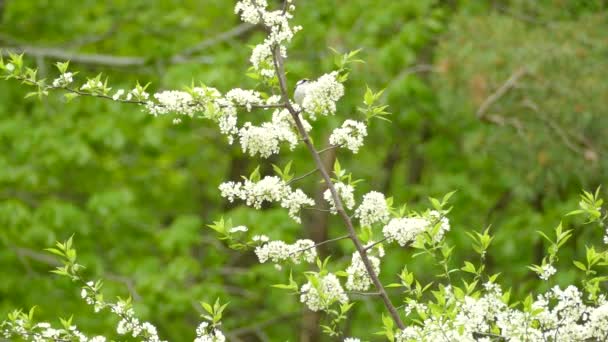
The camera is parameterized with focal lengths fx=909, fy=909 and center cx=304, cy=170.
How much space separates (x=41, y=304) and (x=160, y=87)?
2.50 metres

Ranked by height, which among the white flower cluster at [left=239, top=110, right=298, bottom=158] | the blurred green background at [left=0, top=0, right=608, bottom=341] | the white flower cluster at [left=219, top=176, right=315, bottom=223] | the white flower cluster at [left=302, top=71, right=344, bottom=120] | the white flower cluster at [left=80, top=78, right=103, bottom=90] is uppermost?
the white flower cluster at [left=80, top=78, right=103, bottom=90]

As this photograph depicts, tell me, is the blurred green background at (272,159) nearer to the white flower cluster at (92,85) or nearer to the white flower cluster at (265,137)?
the white flower cluster at (265,137)

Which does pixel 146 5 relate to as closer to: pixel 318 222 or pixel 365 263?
pixel 318 222

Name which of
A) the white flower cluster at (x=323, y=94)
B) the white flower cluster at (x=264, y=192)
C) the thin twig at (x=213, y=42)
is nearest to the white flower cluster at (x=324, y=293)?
the white flower cluster at (x=264, y=192)

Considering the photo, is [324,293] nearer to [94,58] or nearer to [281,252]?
[281,252]

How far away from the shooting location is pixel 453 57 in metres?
7.42

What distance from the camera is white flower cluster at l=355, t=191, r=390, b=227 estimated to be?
302 cm

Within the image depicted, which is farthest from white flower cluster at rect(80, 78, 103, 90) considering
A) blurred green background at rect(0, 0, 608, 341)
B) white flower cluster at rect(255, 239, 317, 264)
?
blurred green background at rect(0, 0, 608, 341)

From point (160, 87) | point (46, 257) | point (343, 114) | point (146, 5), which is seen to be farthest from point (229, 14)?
point (46, 257)

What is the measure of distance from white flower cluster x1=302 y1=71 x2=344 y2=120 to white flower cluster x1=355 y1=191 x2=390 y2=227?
33 cm

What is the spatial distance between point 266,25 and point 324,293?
0.90 meters

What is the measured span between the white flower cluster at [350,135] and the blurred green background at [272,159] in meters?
3.89

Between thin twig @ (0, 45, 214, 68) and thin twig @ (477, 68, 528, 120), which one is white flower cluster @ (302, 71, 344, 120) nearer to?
thin twig @ (477, 68, 528, 120)

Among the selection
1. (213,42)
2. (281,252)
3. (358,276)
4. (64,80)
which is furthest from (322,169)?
(213,42)
